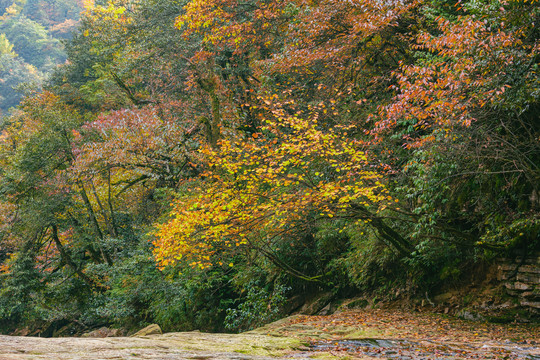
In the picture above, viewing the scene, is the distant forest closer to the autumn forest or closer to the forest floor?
the autumn forest

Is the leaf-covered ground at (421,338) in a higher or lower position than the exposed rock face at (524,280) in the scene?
lower

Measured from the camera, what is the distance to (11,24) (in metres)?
61.2

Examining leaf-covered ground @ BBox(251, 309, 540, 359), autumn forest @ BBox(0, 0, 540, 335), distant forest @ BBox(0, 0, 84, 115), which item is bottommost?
leaf-covered ground @ BBox(251, 309, 540, 359)

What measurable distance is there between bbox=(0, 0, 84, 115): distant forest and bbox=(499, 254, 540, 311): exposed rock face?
5796 centimetres

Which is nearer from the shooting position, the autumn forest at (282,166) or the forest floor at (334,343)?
the forest floor at (334,343)

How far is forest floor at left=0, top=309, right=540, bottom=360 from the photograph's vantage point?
3135 mm

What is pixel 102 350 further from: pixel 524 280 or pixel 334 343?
pixel 524 280

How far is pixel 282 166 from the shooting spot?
25.6 ft

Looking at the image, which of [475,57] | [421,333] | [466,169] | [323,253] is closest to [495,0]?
[475,57]

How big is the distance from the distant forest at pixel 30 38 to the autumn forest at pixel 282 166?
37214 mm

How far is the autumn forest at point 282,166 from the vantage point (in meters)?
6.87

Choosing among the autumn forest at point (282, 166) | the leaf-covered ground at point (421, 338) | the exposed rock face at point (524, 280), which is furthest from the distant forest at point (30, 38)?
the exposed rock face at point (524, 280)

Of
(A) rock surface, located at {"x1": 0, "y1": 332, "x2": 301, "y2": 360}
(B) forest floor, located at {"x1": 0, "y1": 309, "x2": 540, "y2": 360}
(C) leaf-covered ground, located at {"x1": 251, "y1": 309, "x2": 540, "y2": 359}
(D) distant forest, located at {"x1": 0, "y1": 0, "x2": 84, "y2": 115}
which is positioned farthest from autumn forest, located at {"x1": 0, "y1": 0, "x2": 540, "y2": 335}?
(D) distant forest, located at {"x1": 0, "y1": 0, "x2": 84, "y2": 115}

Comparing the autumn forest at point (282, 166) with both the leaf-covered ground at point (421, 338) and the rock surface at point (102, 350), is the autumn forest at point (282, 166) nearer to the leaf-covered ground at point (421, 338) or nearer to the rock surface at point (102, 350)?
the leaf-covered ground at point (421, 338)
